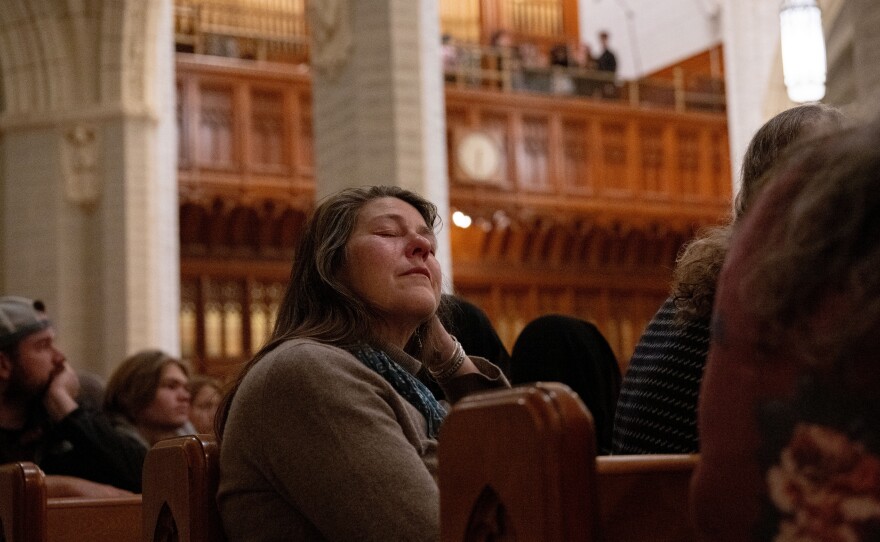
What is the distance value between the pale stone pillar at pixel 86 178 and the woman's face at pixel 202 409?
5131 mm

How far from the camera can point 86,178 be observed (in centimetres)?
1097

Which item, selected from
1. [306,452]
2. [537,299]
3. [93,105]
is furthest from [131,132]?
[306,452]

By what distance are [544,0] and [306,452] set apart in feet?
58.4

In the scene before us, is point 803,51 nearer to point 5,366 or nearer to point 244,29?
point 5,366

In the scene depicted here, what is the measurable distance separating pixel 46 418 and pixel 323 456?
7.17 feet

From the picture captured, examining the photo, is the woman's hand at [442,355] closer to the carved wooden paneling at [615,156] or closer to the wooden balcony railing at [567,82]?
the wooden balcony railing at [567,82]

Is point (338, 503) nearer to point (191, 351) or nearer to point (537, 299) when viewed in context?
point (191, 351)

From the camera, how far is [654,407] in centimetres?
224

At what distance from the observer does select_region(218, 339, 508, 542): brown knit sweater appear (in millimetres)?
2088

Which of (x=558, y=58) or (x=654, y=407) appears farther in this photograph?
(x=558, y=58)

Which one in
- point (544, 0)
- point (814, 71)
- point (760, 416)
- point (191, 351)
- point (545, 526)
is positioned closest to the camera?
point (760, 416)

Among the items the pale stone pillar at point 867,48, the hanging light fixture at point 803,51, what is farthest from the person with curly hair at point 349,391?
the hanging light fixture at point 803,51

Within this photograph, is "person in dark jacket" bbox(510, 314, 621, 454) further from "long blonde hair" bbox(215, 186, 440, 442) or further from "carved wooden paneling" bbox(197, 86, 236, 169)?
"carved wooden paneling" bbox(197, 86, 236, 169)

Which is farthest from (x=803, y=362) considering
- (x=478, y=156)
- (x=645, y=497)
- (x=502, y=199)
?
(x=502, y=199)
